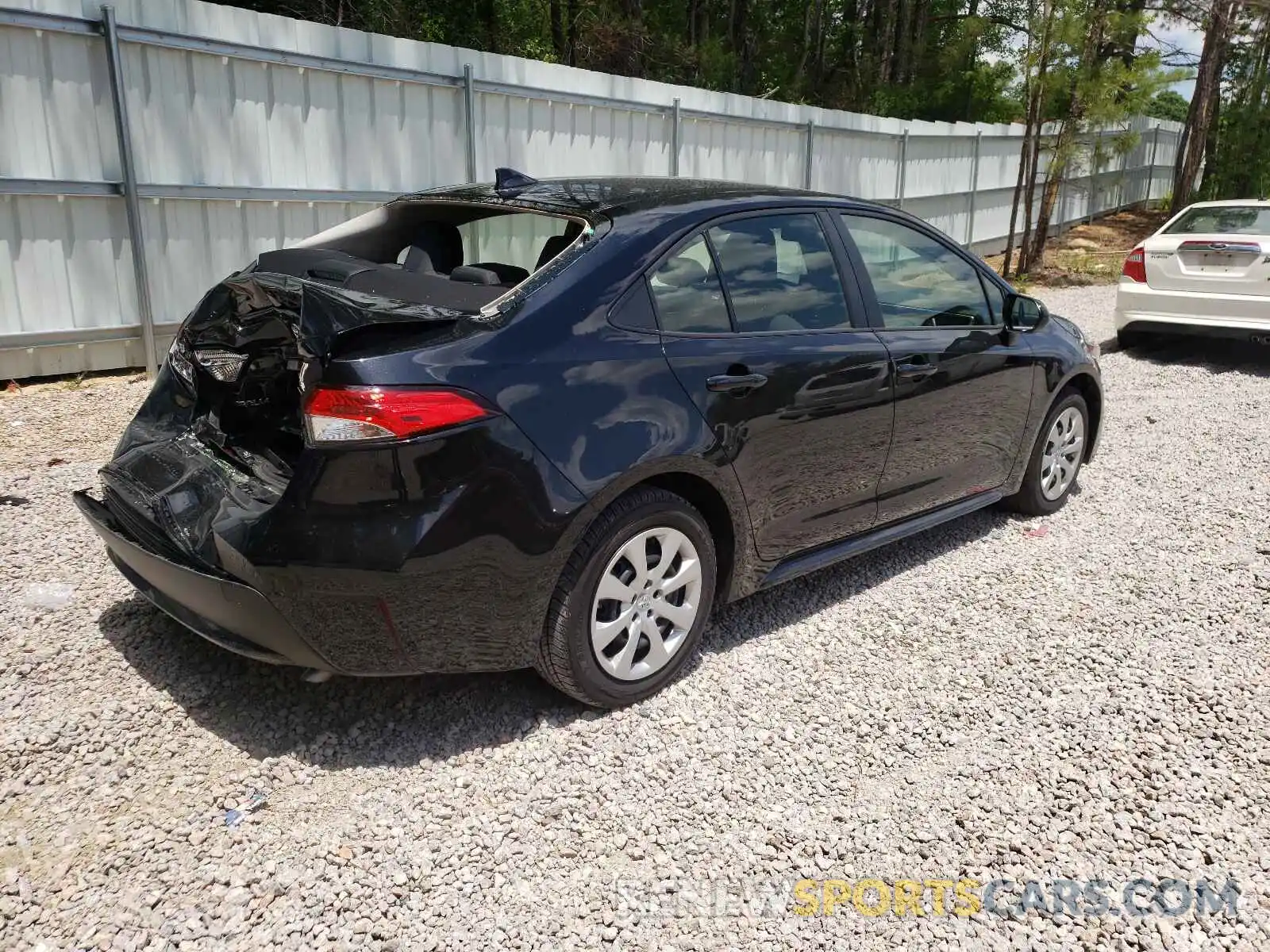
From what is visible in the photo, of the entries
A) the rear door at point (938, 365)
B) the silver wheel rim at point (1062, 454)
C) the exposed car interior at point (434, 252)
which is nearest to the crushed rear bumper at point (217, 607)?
the exposed car interior at point (434, 252)

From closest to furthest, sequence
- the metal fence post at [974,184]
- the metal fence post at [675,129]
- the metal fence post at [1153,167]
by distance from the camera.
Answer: the metal fence post at [675,129] → the metal fence post at [974,184] → the metal fence post at [1153,167]

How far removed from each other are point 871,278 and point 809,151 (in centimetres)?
985

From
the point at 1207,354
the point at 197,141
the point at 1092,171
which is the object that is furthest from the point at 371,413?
the point at 1092,171

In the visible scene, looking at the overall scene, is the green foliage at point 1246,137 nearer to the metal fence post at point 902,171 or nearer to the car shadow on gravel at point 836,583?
the metal fence post at point 902,171

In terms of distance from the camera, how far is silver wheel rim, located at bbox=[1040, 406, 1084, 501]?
205 inches

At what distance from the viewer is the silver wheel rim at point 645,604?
3156 mm

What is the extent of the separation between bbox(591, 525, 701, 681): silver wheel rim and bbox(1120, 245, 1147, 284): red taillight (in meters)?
8.15

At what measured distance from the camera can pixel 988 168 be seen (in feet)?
57.6

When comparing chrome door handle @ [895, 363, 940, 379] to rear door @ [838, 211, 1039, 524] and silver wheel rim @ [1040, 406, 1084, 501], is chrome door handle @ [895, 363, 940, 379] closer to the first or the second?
rear door @ [838, 211, 1039, 524]

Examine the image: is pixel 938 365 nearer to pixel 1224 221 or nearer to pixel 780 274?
pixel 780 274

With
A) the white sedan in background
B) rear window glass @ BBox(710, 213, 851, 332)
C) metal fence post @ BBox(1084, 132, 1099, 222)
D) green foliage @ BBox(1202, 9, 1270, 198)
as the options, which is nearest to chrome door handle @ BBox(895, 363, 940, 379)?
rear window glass @ BBox(710, 213, 851, 332)

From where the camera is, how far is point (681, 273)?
11.2 ft

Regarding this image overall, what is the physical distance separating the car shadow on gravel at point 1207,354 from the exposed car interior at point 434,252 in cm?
806

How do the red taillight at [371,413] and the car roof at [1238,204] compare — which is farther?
the car roof at [1238,204]
